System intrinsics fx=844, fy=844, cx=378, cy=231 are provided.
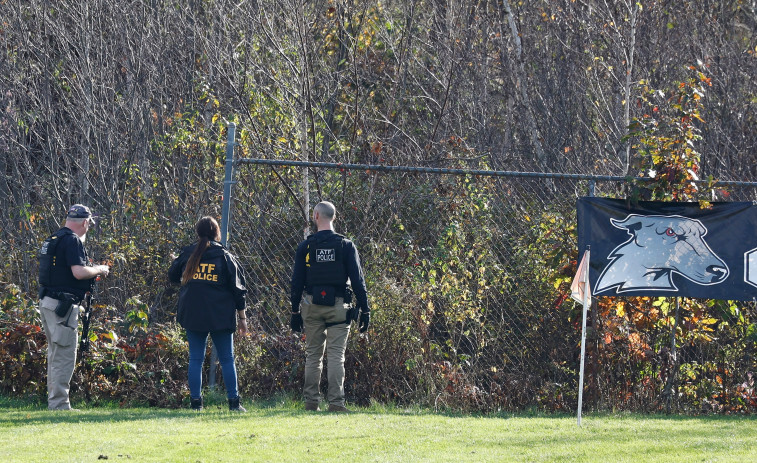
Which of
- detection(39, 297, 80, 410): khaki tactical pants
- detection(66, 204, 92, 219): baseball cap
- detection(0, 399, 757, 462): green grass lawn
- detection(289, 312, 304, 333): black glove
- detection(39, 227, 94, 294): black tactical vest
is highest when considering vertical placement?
detection(66, 204, 92, 219): baseball cap

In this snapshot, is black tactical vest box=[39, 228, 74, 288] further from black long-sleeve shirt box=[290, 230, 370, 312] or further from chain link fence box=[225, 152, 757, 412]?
black long-sleeve shirt box=[290, 230, 370, 312]

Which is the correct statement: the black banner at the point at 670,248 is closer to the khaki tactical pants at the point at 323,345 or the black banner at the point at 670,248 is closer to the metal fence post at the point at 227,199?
the khaki tactical pants at the point at 323,345

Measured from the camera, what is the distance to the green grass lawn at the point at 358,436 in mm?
5398

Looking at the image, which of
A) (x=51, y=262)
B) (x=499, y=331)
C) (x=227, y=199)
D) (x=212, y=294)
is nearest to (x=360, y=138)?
(x=227, y=199)

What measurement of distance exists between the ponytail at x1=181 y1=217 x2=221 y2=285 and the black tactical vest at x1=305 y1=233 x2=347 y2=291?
Answer: 2.74 feet

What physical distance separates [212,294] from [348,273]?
1145 millimetres

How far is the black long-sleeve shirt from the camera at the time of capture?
6.95 metres

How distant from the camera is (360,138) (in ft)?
39.6

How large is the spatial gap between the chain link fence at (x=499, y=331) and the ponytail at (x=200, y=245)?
0.80 metres

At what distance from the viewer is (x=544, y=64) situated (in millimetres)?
16500

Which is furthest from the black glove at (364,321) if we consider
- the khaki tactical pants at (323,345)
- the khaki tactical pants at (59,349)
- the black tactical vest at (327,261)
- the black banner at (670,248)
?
the khaki tactical pants at (59,349)

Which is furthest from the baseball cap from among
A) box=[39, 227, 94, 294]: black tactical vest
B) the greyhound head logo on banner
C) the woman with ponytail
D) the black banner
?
the greyhound head logo on banner

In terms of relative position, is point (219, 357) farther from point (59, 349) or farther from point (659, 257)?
point (659, 257)

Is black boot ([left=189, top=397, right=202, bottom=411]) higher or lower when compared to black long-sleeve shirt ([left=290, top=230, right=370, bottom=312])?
lower
